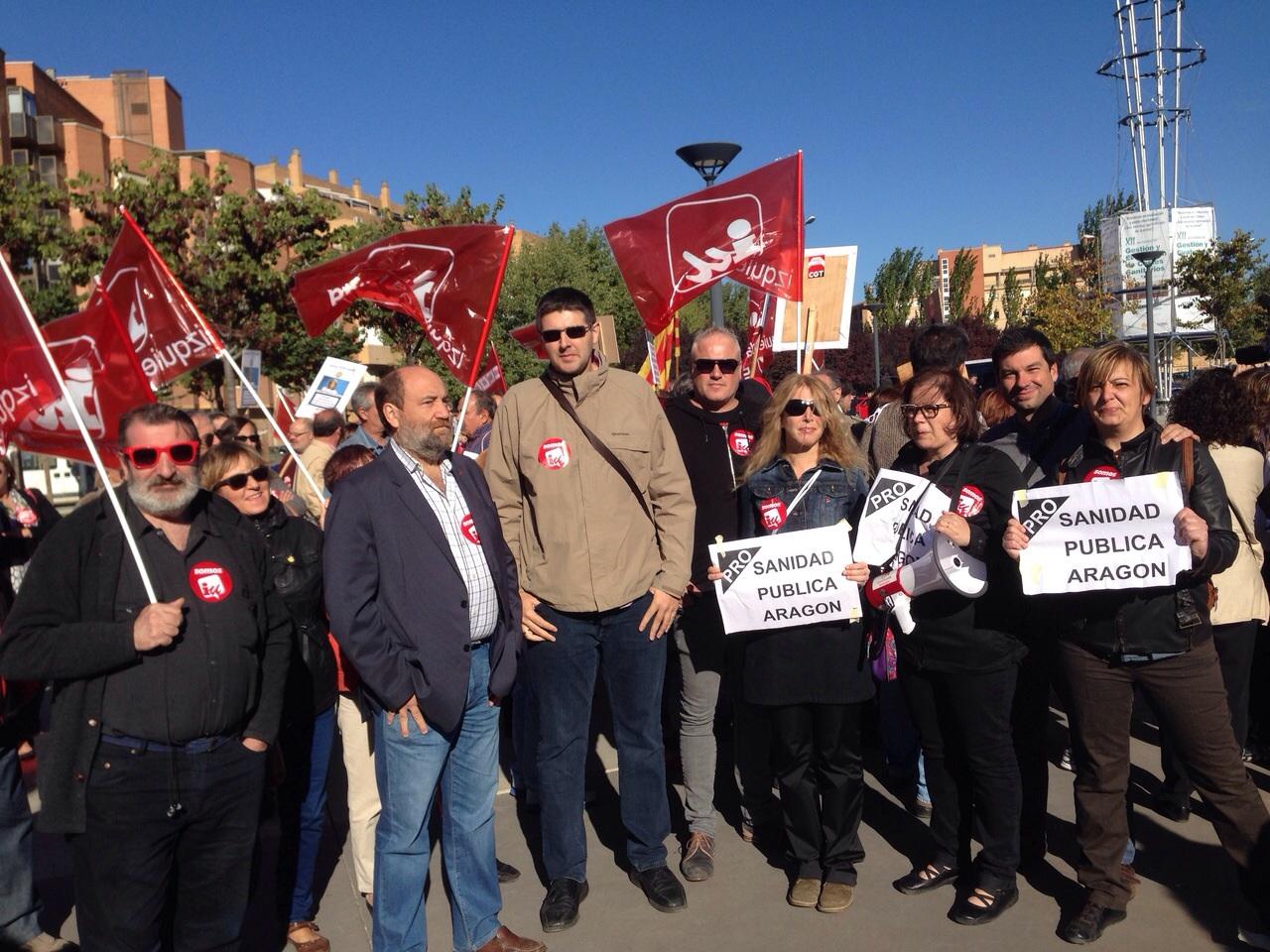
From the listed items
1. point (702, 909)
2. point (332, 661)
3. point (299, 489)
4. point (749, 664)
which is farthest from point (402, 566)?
point (299, 489)

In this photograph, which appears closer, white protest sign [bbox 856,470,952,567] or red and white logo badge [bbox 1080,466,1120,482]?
red and white logo badge [bbox 1080,466,1120,482]

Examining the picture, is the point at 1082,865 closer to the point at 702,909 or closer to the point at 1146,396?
the point at 702,909

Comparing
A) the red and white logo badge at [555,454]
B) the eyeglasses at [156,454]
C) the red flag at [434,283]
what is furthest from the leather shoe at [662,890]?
the red flag at [434,283]

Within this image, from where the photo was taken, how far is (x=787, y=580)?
4.08 metres

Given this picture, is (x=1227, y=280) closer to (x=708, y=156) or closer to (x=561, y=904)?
(x=708, y=156)

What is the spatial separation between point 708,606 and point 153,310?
354 centimetres

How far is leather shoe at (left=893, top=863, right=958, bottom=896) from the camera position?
4.12m

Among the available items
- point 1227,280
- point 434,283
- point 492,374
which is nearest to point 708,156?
point 492,374

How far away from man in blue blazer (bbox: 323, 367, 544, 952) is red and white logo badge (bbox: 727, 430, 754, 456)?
1.43 metres

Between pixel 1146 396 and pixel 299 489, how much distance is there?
6392 mm

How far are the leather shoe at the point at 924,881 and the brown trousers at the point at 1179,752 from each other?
546mm

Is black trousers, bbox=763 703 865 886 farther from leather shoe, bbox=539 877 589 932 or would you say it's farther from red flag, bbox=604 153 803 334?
red flag, bbox=604 153 803 334

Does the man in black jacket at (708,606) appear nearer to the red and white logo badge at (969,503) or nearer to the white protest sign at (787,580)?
the white protest sign at (787,580)

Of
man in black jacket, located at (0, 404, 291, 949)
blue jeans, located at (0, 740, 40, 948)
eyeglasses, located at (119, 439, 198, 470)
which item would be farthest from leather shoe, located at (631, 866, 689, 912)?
eyeglasses, located at (119, 439, 198, 470)
